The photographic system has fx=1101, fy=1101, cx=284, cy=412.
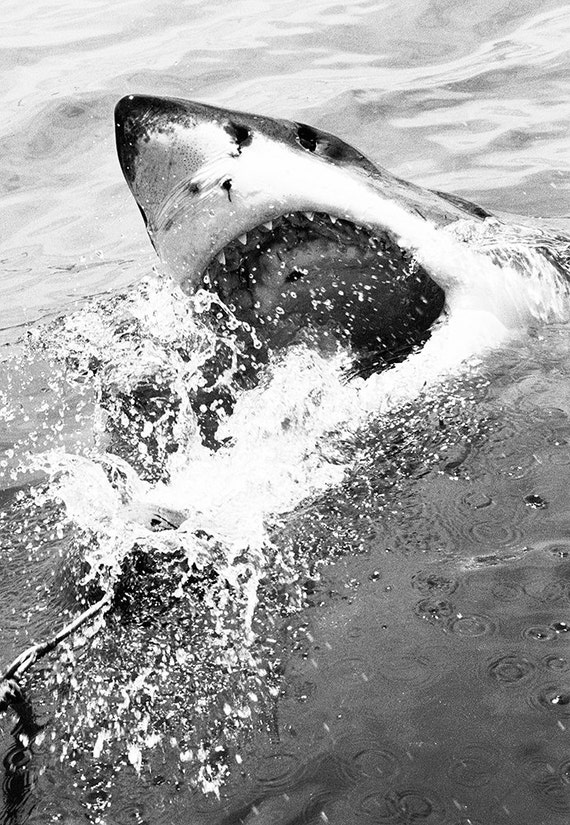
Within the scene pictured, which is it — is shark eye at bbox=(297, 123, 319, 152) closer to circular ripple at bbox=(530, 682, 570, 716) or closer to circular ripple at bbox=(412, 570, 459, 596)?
circular ripple at bbox=(412, 570, 459, 596)

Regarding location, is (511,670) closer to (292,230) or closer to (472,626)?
(472,626)

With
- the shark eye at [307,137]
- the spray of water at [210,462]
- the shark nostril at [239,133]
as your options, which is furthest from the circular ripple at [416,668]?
the shark eye at [307,137]

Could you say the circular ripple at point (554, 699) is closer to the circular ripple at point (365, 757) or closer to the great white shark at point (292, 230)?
the circular ripple at point (365, 757)

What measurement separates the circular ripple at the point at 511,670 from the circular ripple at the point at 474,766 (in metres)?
0.18

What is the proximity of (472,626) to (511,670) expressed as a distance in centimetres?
15

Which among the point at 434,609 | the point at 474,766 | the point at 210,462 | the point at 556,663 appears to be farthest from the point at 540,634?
the point at 210,462

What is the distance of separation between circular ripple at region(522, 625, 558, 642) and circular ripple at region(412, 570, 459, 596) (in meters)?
0.20

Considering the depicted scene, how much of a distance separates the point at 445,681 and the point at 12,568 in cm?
121

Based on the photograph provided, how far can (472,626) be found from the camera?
6.86 feet

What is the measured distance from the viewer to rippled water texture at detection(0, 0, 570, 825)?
1.77 m

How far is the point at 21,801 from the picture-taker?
5.78 feet

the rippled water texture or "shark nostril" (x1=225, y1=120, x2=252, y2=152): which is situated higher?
"shark nostril" (x1=225, y1=120, x2=252, y2=152)

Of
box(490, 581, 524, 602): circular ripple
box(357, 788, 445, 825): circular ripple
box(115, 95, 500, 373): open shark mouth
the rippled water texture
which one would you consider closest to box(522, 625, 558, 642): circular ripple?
the rippled water texture

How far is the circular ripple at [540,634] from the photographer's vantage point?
2023 millimetres
